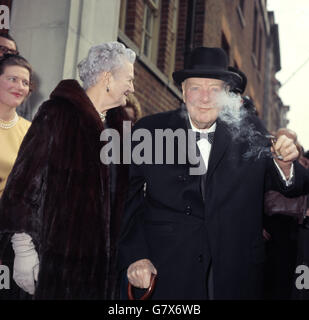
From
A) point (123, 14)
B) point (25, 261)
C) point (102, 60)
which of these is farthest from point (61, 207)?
point (123, 14)

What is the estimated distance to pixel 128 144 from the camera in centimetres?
271

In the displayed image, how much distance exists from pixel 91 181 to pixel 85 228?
0.27m

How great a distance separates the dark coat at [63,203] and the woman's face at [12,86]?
619 mm

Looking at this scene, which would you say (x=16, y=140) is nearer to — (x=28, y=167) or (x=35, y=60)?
(x=28, y=167)

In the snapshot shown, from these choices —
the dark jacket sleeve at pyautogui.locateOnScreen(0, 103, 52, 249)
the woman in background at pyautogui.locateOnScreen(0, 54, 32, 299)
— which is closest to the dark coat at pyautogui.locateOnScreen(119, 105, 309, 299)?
the dark jacket sleeve at pyautogui.locateOnScreen(0, 103, 52, 249)

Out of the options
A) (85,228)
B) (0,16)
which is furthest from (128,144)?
(0,16)

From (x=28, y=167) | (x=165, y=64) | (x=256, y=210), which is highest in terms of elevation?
(x=165, y=64)

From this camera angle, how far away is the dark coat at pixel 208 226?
89.9 inches

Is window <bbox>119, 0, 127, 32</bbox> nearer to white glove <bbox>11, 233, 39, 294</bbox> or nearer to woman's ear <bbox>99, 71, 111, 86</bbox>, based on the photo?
woman's ear <bbox>99, 71, 111, 86</bbox>

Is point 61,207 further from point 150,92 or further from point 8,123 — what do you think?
point 150,92

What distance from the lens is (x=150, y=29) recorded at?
7.49m

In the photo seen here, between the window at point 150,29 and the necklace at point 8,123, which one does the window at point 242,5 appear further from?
the necklace at point 8,123

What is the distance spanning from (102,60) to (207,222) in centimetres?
129

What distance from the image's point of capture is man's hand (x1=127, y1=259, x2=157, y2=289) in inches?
88.8
